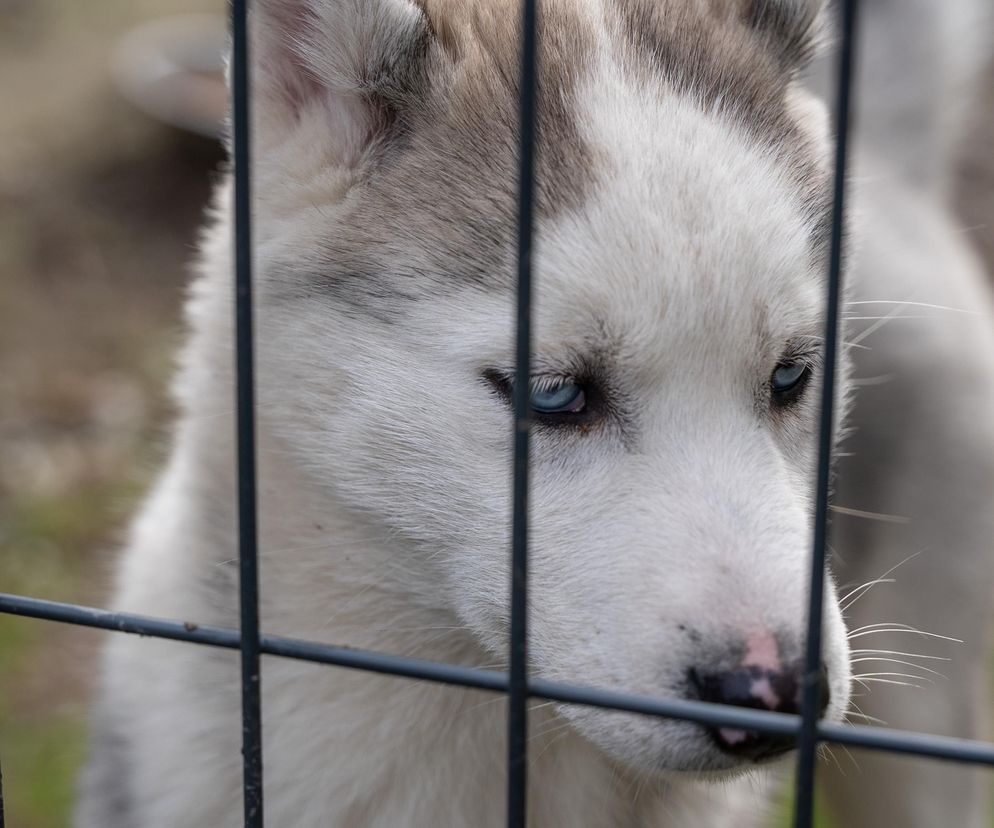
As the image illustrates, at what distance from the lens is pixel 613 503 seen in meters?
1.63

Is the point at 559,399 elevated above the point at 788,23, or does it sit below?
below

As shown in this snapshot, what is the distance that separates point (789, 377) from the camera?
1.80 m

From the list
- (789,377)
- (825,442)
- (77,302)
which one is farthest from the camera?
(77,302)

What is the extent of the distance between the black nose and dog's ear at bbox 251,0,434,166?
37.1 inches

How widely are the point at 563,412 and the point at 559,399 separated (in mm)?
20

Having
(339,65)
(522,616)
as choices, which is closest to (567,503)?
(522,616)

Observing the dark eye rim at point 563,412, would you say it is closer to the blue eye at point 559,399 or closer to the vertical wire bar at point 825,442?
the blue eye at point 559,399

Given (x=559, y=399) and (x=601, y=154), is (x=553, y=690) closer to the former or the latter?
(x=559, y=399)

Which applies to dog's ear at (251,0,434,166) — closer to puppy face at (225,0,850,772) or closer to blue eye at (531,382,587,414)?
puppy face at (225,0,850,772)

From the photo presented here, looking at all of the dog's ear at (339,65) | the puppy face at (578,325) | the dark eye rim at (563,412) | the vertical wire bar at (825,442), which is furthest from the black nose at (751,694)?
the dog's ear at (339,65)

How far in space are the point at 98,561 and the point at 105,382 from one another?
3.89 ft

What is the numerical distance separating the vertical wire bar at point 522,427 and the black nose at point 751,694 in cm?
23

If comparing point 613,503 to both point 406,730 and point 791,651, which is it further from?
point 406,730

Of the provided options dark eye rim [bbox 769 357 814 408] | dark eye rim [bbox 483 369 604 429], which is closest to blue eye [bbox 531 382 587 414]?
dark eye rim [bbox 483 369 604 429]
